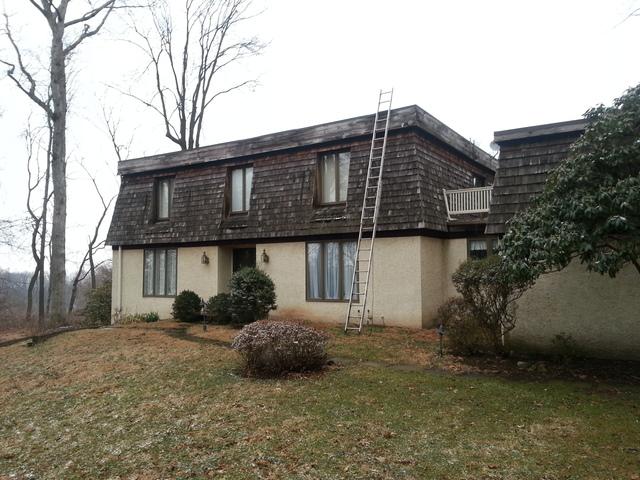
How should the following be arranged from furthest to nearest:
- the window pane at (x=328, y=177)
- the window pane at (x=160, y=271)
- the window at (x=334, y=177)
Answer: the window pane at (x=160, y=271)
the window pane at (x=328, y=177)
the window at (x=334, y=177)

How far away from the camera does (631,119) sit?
6609 mm

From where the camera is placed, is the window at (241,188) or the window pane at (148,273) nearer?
Result: the window at (241,188)

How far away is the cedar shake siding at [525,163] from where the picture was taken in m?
8.88

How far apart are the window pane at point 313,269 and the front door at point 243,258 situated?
8.08 ft

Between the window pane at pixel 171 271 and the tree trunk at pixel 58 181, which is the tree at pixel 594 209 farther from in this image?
the tree trunk at pixel 58 181

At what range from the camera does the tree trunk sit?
56.9 ft

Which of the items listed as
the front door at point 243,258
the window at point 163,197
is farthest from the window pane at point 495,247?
the window at point 163,197

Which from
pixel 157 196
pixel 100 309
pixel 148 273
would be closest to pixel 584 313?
pixel 148 273

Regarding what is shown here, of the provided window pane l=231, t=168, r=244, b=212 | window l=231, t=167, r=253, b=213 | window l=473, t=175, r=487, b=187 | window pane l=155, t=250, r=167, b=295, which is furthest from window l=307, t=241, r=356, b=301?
window pane l=155, t=250, r=167, b=295

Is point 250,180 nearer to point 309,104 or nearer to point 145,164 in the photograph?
point 145,164

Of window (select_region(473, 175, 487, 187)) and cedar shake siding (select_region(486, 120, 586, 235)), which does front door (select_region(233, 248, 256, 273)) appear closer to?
window (select_region(473, 175, 487, 187))

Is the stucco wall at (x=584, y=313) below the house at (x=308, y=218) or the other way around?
below

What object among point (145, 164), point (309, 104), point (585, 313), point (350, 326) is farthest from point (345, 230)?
point (309, 104)

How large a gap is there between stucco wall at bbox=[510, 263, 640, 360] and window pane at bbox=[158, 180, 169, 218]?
12.6m
